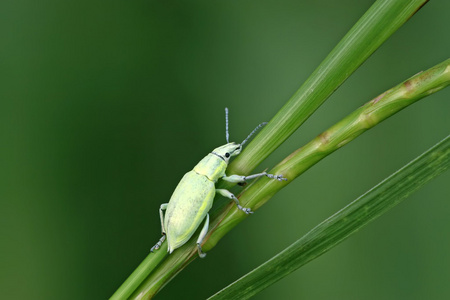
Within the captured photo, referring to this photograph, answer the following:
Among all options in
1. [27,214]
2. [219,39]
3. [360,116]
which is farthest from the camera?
[219,39]

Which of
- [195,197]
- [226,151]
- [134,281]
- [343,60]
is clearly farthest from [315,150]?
[226,151]

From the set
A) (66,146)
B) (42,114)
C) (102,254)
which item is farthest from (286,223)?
(42,114)

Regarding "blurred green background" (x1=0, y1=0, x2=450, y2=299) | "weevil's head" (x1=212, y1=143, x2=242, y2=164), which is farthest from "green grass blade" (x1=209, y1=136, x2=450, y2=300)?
"blurred green background" (x1=0, y1=0, x2=450, y2=299)

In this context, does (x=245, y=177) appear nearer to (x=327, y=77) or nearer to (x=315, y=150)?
(x=315, y=150)

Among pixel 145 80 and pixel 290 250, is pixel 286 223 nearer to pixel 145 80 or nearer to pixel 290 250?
pixel 145 80

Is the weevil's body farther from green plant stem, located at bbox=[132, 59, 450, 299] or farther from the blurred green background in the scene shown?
the blurred green background

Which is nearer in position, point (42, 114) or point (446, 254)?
point (446, 254)

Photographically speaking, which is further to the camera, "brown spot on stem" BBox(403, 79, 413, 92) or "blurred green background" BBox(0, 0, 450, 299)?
"blurred green background" BBox(0, 0, 450, 299)
